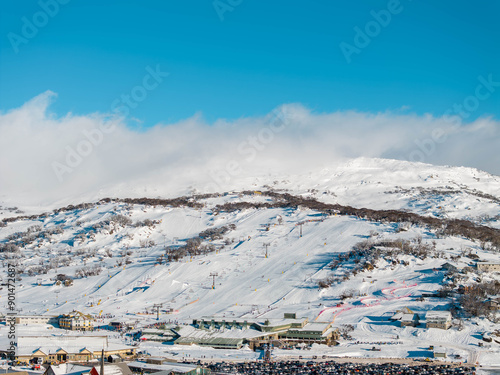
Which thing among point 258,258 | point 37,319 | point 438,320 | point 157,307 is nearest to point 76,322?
point 37,319

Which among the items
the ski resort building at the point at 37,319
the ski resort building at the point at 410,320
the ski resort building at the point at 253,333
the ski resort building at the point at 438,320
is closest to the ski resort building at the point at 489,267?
the ski resort building at the point at 438,320

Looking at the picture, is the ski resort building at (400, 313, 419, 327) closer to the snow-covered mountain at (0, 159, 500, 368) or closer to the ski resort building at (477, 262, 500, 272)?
the snow-covered mountain at (0, 159, 500, 368)

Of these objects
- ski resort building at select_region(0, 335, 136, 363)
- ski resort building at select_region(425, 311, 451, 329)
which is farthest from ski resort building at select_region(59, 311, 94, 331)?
ski resort building at select_region(425, 311, 451, 329)

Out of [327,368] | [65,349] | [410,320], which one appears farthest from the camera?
[410,320]

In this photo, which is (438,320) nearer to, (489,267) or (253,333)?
(253,333)

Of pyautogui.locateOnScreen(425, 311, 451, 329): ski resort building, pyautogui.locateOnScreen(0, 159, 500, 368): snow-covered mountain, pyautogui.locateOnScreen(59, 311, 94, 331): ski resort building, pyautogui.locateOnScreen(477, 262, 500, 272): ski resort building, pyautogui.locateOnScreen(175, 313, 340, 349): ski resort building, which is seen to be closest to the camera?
pyautogui.locateOnScreen(175, 313, 340, 349): ski resort building

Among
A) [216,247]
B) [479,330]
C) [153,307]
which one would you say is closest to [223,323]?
[153,307]
